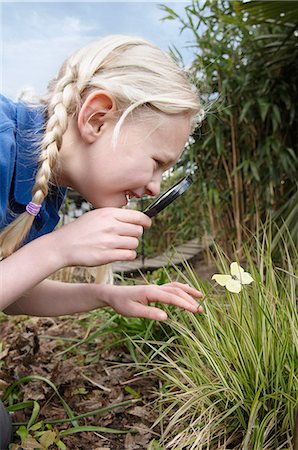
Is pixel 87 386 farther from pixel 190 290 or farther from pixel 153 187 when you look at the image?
pixel 153 187

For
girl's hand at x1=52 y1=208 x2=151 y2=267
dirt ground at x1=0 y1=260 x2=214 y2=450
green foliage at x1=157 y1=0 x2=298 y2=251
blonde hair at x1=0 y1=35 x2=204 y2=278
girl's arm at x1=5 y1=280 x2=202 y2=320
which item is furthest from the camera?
green foliage at x1=157 y1=0 x2=298 y2=251

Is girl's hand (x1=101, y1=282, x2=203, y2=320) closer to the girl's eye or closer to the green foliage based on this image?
the girl's eye

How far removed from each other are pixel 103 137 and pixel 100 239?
A: 0.26m

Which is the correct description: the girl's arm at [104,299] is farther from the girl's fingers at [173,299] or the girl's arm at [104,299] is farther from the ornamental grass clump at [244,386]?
the ornamental grass clump at [244,386]

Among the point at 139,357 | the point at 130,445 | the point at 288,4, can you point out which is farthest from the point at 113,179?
the point at 288,4

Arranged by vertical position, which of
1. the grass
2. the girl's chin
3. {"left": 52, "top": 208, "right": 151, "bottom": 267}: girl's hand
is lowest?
the grass

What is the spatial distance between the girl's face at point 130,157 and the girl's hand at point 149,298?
0.75 ft

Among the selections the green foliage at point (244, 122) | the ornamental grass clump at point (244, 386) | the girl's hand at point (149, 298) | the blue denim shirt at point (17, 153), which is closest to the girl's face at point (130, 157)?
the blue denim shirt at point (17, 153)

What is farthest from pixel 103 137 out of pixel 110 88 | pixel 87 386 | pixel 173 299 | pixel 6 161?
pixel 87 386

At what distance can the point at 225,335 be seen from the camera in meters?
1.27

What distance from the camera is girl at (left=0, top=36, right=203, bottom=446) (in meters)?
1.12

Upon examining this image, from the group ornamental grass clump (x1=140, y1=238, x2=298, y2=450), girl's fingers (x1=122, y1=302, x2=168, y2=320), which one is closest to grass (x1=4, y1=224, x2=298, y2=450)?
ornamental grass clump (x1=140, y1=238, x2=298, y2=450)

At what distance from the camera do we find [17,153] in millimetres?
1179

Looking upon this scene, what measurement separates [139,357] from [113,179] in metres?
0.75
